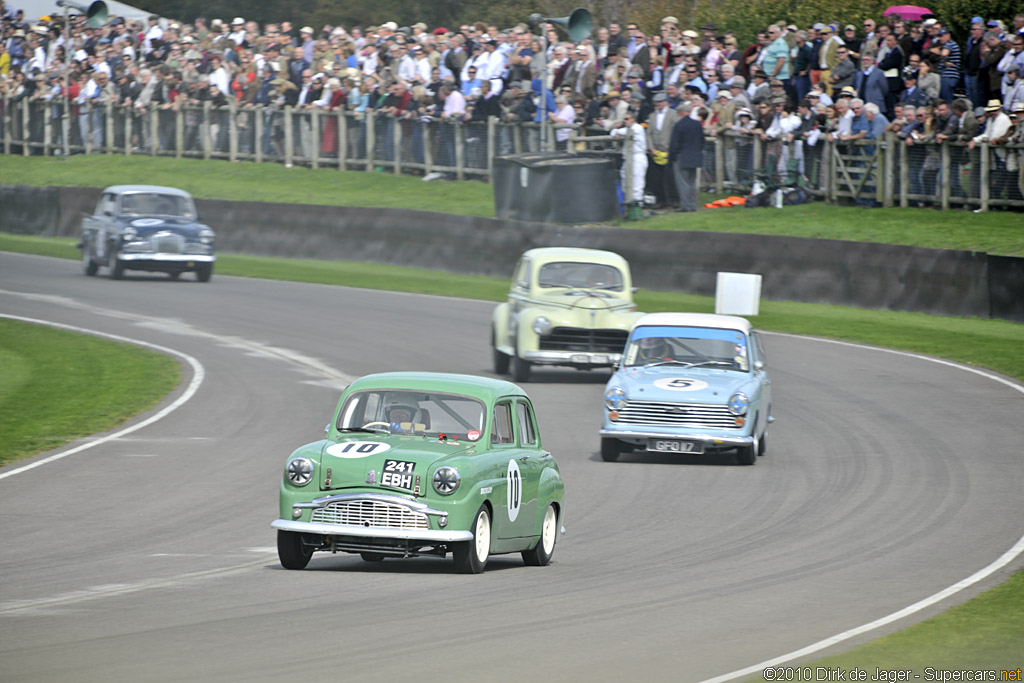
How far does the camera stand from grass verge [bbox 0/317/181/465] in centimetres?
1783

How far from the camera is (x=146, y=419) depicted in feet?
61.3

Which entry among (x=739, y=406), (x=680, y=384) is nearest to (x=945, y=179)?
(x=680, y=384)

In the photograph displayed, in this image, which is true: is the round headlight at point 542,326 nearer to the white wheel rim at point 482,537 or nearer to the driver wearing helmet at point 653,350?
the driver wearing helmet at point 653,350

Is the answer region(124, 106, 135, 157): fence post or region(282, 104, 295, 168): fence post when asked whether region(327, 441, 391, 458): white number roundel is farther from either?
region(124, 106, 135, 157): fence post

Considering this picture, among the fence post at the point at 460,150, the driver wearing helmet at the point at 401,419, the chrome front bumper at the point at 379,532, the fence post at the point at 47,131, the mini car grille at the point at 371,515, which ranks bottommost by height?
the chrome front bumper at the point at 379,532

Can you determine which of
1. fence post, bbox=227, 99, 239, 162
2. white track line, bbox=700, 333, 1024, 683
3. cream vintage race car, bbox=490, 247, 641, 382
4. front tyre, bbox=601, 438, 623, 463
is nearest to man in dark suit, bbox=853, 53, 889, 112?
cream vintage race car, bbox=490, 247, 641, 382

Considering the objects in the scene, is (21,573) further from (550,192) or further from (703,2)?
(703,2)

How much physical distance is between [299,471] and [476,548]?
126cm

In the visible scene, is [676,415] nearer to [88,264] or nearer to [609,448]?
[609,448]

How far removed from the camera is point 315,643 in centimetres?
818

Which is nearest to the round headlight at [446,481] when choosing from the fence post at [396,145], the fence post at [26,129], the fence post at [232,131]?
the fence post at [396,145]

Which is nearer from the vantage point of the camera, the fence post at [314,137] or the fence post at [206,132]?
the fence post at [314,137]

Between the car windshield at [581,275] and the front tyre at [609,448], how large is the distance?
19.0ft

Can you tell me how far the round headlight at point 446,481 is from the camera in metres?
10.2
